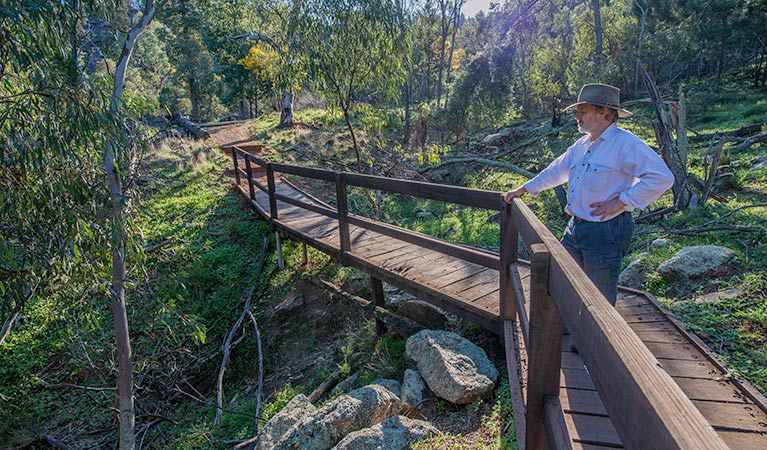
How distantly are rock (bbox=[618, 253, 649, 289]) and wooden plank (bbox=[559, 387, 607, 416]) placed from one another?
127 inches

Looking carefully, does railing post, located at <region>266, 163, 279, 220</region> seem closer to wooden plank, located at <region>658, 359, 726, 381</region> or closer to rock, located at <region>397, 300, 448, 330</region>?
rock, located at <region>397, 300, 448, 330</region>

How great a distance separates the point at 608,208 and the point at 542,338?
1.15m

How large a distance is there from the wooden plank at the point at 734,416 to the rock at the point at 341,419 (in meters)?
2.10

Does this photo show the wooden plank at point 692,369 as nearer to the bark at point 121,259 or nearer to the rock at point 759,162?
the bark at point 121,259

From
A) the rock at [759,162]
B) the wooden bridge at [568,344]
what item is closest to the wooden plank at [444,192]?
the wooden bridge at [568,344]

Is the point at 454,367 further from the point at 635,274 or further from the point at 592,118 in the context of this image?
the point at 635,274

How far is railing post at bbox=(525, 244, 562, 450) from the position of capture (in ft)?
5.24

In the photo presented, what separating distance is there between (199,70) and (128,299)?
85.6 feet

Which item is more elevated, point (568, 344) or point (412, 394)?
point (568, 344)

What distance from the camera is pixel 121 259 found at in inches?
183

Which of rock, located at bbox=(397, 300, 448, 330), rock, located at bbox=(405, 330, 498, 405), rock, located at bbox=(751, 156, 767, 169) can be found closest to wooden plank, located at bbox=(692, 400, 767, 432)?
rock, located at bbox=(405, 330, 498, 405)

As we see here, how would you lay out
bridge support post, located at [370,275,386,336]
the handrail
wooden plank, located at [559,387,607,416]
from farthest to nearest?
bridge support post, located at [370,275,386,336] → wooden plank, located at [559,387,607,416] → the handrail

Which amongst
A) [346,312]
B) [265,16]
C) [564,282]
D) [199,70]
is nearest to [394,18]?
[265,16]

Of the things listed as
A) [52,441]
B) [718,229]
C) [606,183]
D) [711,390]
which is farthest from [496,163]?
[52,441]
